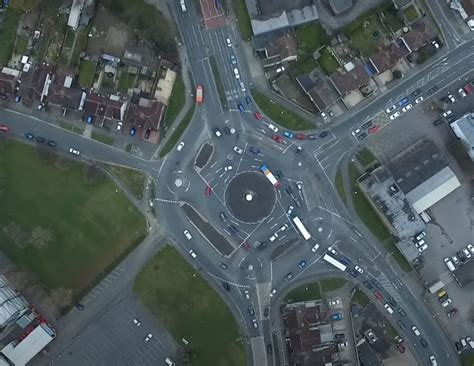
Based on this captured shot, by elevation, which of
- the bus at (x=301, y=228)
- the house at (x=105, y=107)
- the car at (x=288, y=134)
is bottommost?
the bus at (x=301, y=228)

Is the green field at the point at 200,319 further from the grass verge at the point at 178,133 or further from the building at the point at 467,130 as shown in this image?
the building at the point at 467,130

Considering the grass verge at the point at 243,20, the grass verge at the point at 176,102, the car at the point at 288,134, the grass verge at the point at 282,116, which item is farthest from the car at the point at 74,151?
the car at the point at 288,134

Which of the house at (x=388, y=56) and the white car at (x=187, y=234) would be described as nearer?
the house at (x=388, y=56)

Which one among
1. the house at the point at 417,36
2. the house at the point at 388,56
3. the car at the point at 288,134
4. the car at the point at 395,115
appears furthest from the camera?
the car at the point at 288,134

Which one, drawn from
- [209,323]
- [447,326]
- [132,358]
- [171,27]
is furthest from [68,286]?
[447,326]

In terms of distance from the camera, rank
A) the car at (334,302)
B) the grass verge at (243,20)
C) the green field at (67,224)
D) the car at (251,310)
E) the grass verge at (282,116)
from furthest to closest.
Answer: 1. the green field at (67,224)
2. the grass verge at (243,20)
3. the grass verge at (282,116)
4. the car at (251,310)
5. the car at (334,302)

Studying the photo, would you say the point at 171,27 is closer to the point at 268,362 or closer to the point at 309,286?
the point at 309,286

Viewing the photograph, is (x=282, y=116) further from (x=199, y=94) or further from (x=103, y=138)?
(x=103, y=138)

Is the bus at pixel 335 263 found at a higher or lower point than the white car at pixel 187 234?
lower
